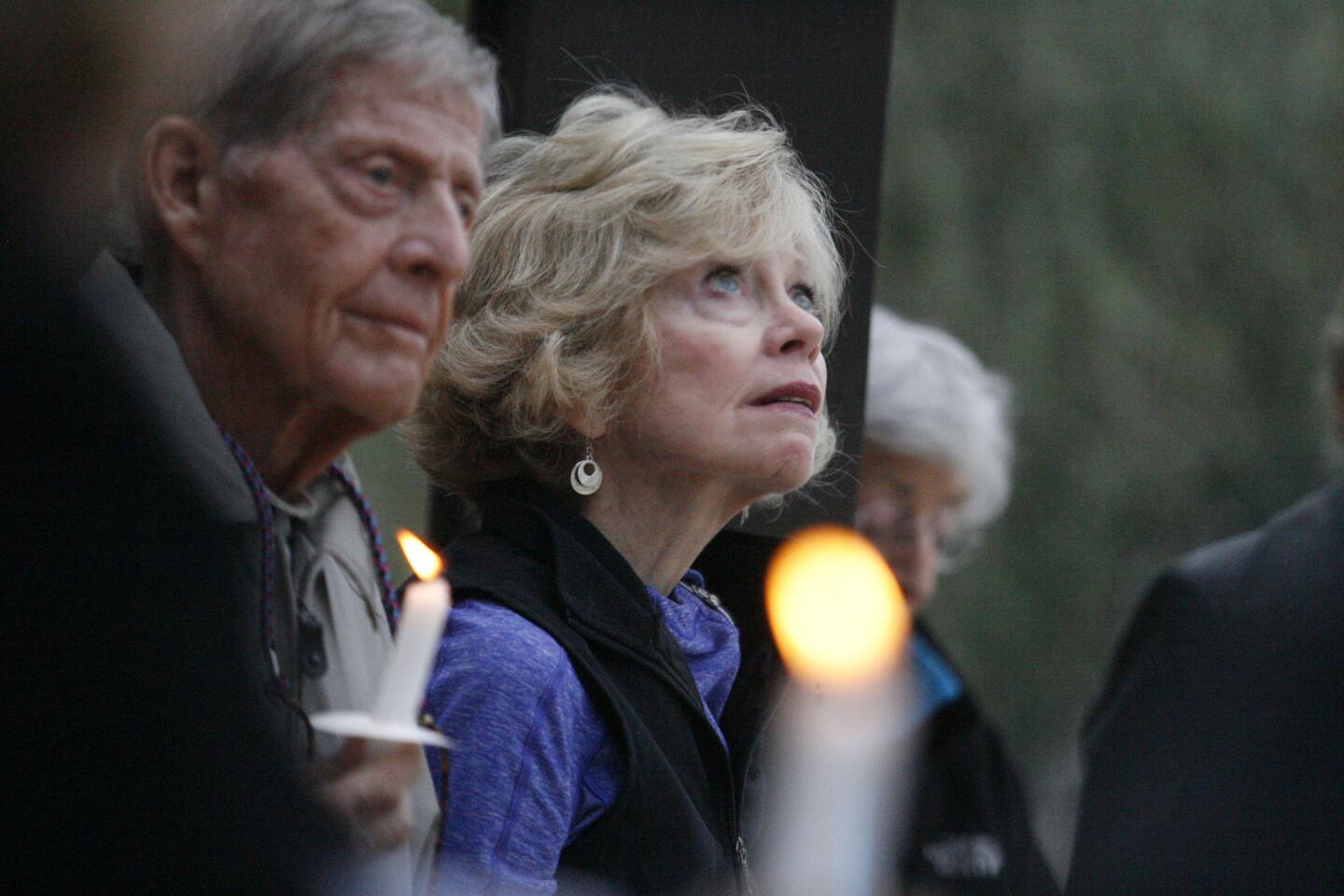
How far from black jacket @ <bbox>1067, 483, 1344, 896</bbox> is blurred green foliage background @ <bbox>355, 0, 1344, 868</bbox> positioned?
20.1ft

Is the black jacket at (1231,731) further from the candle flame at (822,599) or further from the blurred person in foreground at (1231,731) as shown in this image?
the candle flame at (822,599)

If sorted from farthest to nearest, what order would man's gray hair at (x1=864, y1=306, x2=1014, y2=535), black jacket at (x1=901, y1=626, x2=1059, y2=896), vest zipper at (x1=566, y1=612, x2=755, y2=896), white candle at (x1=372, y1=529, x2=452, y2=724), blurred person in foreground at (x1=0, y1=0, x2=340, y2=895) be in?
man's gray hair at (x1=864, y1=306, x2=1014, y2=535) < black jacket at (x1=901, y1=626, x2=1059, y2=896) < vest zipper at (x1=566, y1=612, x2=755, y2=896) < white candle at (x1=372, y1=529, x2=452, y2=724) < blurred person in foreground at (x1=0, y1=0, x2=340, y2=895)

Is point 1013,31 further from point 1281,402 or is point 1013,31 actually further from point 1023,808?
point 1023,808

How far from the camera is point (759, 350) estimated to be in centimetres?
214

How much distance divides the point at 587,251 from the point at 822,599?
0.64 meters

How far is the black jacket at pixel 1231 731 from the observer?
6.86ft

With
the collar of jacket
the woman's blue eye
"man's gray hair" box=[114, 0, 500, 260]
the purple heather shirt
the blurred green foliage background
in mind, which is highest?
"man's gray hair" box=[114, 0, 500, 260]

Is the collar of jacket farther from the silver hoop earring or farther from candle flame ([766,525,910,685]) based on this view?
candle flame ([766,525,910,685])

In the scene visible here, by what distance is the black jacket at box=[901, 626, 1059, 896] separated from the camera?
11.3 ft

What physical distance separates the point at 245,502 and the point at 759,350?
86cm

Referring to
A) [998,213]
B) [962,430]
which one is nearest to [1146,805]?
[962,430]

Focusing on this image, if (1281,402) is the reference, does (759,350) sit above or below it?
above

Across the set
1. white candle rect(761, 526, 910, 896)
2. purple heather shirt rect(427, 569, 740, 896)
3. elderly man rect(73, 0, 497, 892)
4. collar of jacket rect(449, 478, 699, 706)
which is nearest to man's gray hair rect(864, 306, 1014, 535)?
white candle rect(761, 526, 910, 896)

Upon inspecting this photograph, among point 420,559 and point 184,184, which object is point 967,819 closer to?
point 420,559
